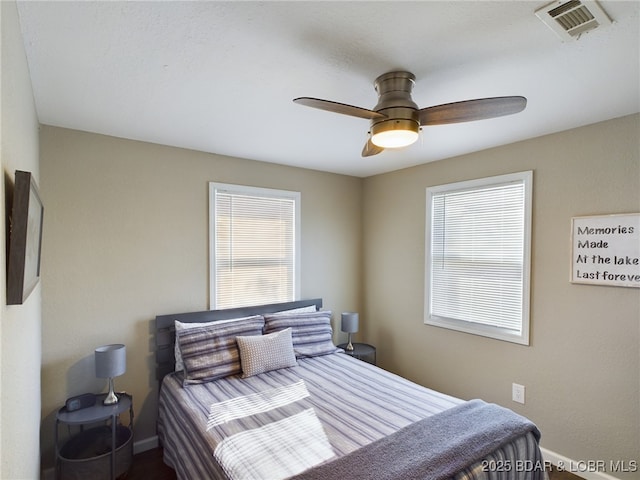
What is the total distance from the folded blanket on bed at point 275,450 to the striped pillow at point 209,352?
772 millimetres

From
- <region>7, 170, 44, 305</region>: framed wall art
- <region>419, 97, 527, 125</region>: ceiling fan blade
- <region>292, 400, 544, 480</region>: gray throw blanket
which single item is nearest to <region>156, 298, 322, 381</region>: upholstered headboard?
<region>292, 400, 544, 480</region>: gray throw blanket

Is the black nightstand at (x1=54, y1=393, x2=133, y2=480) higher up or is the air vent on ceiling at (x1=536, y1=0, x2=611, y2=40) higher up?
the air vent on ceiling at (x1=536, y1=0, x2=611, y2=40)

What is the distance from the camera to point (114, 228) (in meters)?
2.48

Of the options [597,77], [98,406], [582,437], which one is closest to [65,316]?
[98,406]

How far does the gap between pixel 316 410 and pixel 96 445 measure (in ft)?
5.08

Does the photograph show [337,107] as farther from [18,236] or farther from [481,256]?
[481,256]

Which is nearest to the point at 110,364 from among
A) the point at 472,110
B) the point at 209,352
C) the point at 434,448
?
the point at 209,352

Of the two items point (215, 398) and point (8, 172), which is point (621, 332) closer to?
point (215, 398)

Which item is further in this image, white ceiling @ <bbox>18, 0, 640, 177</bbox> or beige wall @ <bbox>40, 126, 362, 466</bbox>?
beige wall @ <bbox>40, 126, 362, 466</bbox>

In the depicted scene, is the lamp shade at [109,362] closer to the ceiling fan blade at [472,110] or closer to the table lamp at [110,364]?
the table lamp at [110,364]

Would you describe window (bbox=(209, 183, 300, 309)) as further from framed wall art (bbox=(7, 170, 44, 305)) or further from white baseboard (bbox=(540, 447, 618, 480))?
white baseboard (bbox=(540, 447, 618, 480))

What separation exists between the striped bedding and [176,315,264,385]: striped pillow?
8 cm

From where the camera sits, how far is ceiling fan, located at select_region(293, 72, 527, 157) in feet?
4.56

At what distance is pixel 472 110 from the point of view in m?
1.43
